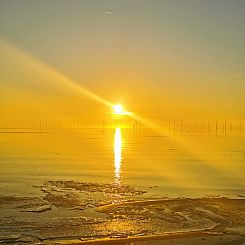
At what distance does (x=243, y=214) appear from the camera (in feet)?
65.9

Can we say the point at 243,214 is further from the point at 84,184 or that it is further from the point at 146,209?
the point at 84,184

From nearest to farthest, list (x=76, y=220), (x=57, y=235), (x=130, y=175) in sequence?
1. (x=57, y=235)
2. (x=76, y=220)
3. (x=130, y=175)

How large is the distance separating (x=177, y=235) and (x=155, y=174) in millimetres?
25098

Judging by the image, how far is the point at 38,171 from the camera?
40969 mm

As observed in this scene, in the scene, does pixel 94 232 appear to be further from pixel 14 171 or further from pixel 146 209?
pixel 14 171

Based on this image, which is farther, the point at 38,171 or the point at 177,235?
the point at 38,171

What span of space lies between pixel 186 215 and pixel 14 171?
84.9 feet

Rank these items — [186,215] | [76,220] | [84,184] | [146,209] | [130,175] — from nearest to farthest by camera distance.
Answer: [76,220], [186,215], [146,209], [84,184], [130,175]

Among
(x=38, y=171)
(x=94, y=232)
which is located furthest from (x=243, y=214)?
(x=38, y=171)

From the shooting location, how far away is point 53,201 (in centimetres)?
2309

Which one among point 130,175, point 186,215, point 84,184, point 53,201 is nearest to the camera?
point 186,215

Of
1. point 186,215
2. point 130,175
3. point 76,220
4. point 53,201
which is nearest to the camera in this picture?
point 76,220

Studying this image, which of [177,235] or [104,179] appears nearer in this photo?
[177,235]

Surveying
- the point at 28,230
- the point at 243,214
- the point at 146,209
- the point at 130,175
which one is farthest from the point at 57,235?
the point at 130,175
